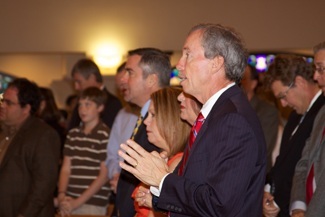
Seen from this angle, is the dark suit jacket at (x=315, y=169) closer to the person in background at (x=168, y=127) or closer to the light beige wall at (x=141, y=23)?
the person in background at (x=168, y=127)

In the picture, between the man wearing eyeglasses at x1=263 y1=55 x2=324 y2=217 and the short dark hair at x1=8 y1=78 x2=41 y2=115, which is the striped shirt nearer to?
the short dark hair at x1=8 y1=78 x2=41 y2=115

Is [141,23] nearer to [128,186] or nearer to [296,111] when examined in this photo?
[296,111]

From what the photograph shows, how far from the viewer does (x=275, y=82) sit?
4.39m

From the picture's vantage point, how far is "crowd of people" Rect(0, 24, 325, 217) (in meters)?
2.36

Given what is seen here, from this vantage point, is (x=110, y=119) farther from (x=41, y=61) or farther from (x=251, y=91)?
(x=41, y=61)

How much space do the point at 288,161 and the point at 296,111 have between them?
0.41 metres

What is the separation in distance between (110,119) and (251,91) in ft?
4.37

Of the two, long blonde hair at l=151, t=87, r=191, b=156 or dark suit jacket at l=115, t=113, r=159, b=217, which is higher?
long blonde hair at l=151, t=87, r=191, b=156

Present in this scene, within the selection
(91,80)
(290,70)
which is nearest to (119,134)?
(290,70)

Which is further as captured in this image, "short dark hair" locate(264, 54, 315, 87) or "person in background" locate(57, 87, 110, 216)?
"person in background" locate(57, 87, 110, 216)

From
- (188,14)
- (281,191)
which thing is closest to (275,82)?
(281,191)

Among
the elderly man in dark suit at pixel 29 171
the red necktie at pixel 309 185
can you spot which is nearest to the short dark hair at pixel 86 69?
the elderly man in dark suit at pixel 29 171

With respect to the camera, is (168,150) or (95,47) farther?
(95,47)

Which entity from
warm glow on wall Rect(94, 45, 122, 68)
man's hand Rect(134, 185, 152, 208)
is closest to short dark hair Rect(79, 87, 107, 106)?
man's hand Rect(134, 185, 152, 208)
